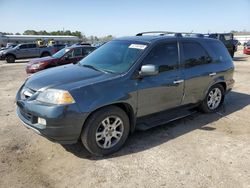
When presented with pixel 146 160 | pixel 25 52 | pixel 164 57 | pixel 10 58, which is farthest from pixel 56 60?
pixel 25 52

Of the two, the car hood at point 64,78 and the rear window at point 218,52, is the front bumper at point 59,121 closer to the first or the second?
the car hood at point 64,78

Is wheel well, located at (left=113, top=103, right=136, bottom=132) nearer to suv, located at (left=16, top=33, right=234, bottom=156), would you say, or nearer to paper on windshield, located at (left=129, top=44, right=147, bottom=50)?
suv, located at (left=16, top=33, right=234, bottom=156)

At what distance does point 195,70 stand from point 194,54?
33 cm

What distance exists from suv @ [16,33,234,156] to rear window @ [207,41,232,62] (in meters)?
0.07

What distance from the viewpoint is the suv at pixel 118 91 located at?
11.8ft

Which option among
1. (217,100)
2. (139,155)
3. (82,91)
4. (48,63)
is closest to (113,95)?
(82,91)

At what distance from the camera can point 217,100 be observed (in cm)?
615

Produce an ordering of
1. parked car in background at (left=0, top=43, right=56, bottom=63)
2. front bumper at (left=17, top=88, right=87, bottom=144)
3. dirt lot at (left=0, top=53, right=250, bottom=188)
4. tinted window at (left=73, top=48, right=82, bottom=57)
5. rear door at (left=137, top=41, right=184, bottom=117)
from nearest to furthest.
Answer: dirt lot at (left=0, top=53, right=250, bottom=188), front bumper at (left=17, top=88, right=87, bottom=144), rear door at (left=137, top=41, right=184, bottom=117), tinted window at (left=73, top=48, right=82, bottom=57), parked car in background at (left=0, top=43, right=56, bottom=63)

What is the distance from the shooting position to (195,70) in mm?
5184

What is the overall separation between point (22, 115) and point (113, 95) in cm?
147

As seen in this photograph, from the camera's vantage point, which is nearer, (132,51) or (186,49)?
(132,51)

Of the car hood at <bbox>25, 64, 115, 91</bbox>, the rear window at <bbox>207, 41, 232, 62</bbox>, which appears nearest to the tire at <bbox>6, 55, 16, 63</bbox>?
the car hood at <bbox>25, 64, 115, 91</bbox>

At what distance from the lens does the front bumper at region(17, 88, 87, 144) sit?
3.49 metres

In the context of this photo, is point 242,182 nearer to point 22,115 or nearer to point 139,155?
point 139,155
